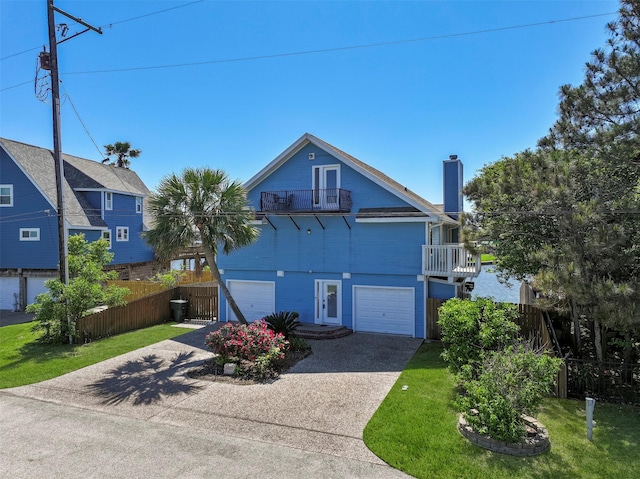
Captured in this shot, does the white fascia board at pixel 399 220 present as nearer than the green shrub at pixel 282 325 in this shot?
No

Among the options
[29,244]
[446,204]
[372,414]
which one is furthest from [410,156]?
[29,244]

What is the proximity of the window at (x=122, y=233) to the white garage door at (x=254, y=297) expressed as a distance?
45.9 ft

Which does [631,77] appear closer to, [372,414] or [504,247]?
[504,247]

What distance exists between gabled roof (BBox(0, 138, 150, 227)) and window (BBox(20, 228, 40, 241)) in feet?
6.63

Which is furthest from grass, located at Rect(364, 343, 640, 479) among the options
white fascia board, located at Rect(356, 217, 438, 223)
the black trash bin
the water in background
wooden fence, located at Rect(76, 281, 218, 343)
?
the water in background

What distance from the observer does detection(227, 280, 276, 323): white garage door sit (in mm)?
17234

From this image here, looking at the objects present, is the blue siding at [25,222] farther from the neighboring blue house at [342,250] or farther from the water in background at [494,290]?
the water in background at [494,290]

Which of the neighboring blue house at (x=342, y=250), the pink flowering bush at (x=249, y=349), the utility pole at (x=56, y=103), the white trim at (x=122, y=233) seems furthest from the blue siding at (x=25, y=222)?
the pink flowering bush at (x=249, y=349)

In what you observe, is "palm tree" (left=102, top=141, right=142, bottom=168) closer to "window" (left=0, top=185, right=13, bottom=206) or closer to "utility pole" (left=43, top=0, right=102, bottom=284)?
"window" (left=0, top=185, right=13, bottom=206)

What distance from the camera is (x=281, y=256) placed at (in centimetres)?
1688

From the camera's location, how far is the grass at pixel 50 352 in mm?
10820

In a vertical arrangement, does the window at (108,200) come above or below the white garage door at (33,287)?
above

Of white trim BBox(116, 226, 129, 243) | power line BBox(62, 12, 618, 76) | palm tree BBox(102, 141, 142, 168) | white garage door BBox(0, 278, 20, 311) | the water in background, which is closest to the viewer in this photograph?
power line BBox(62, 12, 618, 76)

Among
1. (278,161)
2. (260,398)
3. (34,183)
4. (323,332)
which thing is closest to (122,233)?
(34,183)
